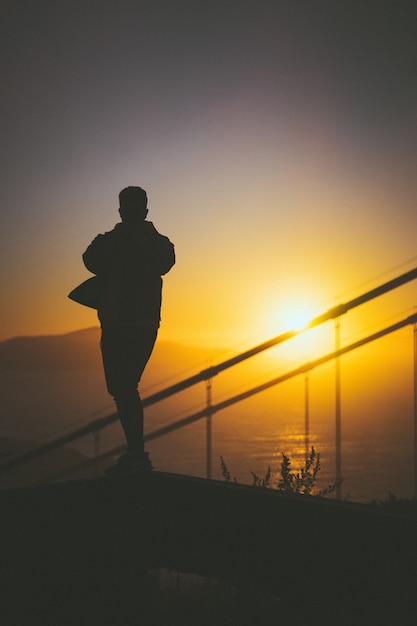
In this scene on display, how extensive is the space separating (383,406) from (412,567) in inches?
7390

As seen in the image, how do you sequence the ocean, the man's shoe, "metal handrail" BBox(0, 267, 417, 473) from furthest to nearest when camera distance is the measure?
the ocean
"metal handrail" BBox(0, 267, 417, 473)
the man's shoe

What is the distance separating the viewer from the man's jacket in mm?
3736

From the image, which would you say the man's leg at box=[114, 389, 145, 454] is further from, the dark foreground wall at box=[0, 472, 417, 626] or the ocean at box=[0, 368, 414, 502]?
the ocean at box=[0, 368, 414, 502]

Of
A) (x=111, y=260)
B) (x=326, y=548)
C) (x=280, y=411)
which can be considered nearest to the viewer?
(x=326, y=548)

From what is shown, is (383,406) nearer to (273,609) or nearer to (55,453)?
(55,453)

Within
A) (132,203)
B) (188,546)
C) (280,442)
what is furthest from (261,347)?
(280,442)

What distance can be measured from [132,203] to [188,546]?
2089 mm

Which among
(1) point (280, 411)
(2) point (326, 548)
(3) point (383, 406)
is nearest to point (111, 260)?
(2) point (326, 548)

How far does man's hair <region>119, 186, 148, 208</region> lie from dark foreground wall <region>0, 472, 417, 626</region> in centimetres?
172

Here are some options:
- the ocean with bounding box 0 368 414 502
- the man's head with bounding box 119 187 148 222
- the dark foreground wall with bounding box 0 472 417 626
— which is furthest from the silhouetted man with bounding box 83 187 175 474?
the ocean with bounding box 0 368 414 502

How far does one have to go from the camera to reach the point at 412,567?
270 centimetres

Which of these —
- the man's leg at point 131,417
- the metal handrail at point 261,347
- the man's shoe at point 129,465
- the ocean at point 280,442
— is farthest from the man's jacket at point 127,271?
the ocean at point 280,442

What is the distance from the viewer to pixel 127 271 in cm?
377

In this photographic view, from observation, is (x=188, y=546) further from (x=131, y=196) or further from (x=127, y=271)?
(x=131, y=196)
